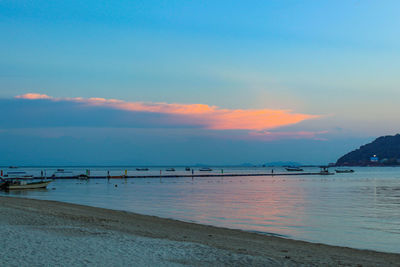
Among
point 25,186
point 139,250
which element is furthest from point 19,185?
point 139,250

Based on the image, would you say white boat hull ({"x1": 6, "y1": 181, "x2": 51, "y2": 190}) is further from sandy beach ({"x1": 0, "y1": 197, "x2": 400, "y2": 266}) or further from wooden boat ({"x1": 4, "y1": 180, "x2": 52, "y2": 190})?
sandy beach ({"x1": 0, "y1": 197, "x2": 400, "y2": 266})

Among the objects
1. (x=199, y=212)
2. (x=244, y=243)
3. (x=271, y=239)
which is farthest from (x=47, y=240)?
(x=199, y=212)

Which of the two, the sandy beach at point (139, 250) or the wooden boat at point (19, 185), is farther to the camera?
the wooden boat at point (19, 185)

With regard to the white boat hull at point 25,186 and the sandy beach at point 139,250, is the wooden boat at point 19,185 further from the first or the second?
the sandy beach at point 139,250

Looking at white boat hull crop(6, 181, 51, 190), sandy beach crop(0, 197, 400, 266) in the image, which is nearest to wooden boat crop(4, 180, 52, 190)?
white boat hull crop(6, 181, 51, 190)

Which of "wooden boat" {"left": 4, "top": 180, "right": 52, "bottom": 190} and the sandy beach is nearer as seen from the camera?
the sandy beach

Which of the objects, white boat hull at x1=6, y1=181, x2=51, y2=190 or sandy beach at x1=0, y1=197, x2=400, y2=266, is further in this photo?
white boat hull at x1=6, y1=181, x2=51, y2=190

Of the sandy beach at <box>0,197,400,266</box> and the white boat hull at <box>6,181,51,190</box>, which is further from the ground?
the sandy beach at <box>0,197,400,266</box>

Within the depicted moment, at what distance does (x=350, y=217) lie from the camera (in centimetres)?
2841

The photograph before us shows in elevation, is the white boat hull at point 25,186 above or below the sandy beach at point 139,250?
below

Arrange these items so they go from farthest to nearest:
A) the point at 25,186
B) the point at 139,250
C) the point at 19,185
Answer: the point at 25,186, the point at 19,185, the point at 139,250

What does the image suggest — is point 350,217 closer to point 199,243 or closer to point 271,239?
point 271,239

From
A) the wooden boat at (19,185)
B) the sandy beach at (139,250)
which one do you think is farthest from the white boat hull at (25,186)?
the sandy beach at (139,250)

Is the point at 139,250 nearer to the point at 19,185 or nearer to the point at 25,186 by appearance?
the point at 19,185
